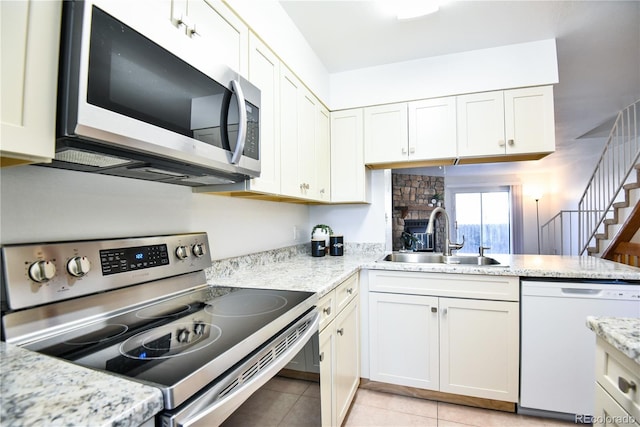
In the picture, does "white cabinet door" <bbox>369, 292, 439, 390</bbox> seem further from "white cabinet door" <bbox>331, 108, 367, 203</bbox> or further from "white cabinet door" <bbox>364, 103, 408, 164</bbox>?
"white cabinet door" <bbox>364, 103, 408, 164</bbox>

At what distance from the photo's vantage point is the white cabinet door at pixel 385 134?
8.05ft

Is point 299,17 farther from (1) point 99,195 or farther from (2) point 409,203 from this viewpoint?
(2) point 409,203

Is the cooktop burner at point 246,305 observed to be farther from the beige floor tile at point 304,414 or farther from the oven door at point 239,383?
the beige floor tile at point 304,414

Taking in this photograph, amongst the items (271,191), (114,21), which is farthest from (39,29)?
(271,191)

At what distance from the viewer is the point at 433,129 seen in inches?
93.6

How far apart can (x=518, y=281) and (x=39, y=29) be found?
2296 mm

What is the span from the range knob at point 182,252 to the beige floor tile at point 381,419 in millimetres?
1362

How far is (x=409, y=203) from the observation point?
5.13 meters

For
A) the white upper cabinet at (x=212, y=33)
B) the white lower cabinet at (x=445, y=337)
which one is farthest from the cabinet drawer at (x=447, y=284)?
the white upper cabinet at (x=212, y=33)

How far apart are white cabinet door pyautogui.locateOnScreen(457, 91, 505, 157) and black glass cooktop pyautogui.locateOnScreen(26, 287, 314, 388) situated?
1803 mm

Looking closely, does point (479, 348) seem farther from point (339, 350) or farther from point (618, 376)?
point (618, 376)

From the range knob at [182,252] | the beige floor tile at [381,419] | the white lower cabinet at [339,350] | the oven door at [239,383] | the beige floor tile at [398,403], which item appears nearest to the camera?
the oven door at [239,383]

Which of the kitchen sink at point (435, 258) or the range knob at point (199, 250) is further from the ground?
the range knob at point (199, 250)

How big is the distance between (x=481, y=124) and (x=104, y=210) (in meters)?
2.41
